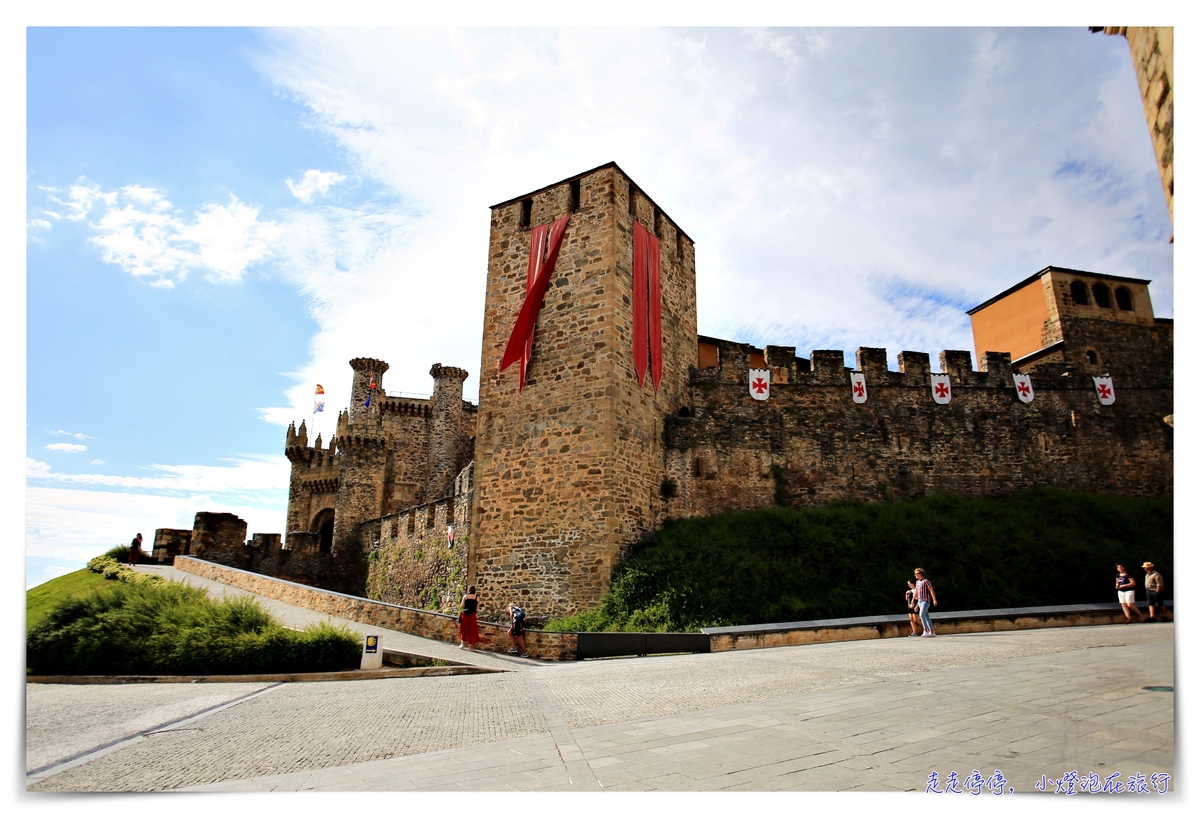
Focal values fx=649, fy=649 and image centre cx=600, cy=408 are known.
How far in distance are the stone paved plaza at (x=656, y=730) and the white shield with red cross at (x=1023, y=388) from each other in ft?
41.8

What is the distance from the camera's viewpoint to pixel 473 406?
117 ft

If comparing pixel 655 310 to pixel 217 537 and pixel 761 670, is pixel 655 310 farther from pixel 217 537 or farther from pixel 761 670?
pixel 217 537

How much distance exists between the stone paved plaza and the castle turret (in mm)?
26773

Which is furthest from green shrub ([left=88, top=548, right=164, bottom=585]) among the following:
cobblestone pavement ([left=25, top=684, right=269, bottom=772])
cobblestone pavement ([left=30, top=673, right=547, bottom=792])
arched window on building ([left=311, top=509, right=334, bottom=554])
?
arched window on building ([left=311, top=509, right=334, bottom=554])

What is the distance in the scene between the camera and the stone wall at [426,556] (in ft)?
51.2

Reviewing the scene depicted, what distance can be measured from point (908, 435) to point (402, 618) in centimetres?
1300

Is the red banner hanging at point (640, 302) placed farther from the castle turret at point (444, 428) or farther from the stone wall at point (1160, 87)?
the castle turret at point (444, 428)

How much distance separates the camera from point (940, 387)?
56.8ft

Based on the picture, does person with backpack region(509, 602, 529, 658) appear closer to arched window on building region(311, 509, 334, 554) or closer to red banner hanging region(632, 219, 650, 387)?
red banner hanging region(632, 219, 650, 387)

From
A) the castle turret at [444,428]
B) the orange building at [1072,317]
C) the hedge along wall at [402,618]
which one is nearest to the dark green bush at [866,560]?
the hedge along wall at [402,618]

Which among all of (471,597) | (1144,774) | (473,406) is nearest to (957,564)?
(471,597)

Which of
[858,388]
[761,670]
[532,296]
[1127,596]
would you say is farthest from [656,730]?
[858,388]

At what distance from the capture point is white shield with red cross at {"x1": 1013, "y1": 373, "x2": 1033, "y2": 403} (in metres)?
17.6

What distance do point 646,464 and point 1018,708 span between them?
9772 mm
